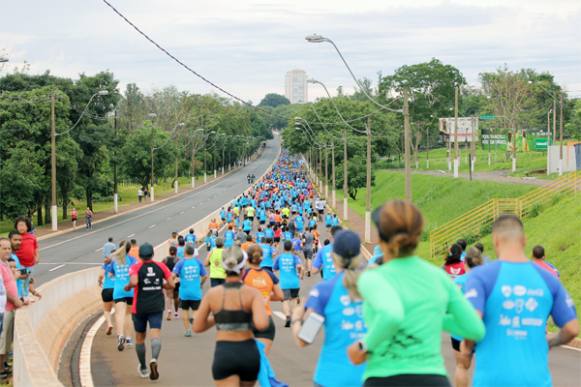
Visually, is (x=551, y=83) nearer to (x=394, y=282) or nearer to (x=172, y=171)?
(x=172, y=171)

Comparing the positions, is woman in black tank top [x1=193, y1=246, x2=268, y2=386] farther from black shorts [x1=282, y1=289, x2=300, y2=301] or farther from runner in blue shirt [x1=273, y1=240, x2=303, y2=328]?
black shorts [x1=282, y1=289, x2=300, y2=301]

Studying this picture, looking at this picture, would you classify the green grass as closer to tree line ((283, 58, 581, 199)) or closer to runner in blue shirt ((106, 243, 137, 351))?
Result: tree line ((283, 58, 581, 199))

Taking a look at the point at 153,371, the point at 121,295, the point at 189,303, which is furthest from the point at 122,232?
the point at 153,371

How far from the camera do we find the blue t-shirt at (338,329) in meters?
6.09

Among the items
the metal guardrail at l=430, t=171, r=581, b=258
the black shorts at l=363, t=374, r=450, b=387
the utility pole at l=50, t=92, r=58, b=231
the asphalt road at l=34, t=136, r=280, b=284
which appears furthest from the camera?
the utility pole at l=50, t=92, r=58, b=231

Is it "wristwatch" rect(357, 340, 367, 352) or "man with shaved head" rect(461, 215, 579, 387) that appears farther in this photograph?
"man with shaved head" rect(461, 215, 579, 387)

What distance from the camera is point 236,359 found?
25.2ft

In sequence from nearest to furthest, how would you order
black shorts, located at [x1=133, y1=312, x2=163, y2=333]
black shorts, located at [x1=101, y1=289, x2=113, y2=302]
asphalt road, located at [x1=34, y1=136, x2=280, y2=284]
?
black shorts, located at [x1=133, y1=312, x2=163, y2=333], black shorts, located at [x1=101, y1=289, x2=113, y2=302], asphalt road, located at [x1=34, y1=136, x2=280, y2=284]

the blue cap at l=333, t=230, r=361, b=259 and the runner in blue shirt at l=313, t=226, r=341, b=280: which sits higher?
the blue cap at l=333, t=230, r=361, b=259

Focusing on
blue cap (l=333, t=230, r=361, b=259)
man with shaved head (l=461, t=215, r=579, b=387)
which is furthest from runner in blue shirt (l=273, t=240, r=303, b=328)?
man with shaved head (l=461, t=215, r=579, b=387)

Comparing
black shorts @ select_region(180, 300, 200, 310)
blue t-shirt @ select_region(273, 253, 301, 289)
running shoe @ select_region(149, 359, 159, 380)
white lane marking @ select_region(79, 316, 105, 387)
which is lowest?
white lane marking @ select_region(79, 316, 105, 387)

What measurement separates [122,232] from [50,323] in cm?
3994

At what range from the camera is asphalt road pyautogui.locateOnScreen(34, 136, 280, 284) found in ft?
127

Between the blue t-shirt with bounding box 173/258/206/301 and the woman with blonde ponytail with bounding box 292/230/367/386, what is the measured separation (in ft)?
32.9
